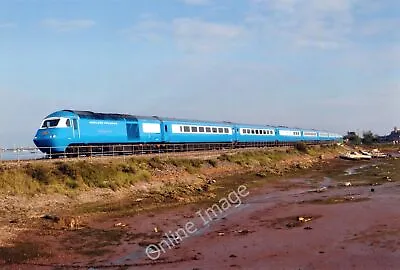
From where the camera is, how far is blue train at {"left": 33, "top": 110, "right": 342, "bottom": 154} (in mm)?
32938

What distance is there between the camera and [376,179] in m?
41.7

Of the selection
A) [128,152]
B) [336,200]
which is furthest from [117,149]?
[336,200]

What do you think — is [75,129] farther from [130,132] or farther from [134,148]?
[134,148]

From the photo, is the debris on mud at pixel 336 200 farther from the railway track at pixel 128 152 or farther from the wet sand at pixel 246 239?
the railway track at pixel 128 152

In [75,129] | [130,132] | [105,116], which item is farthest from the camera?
[130,132]

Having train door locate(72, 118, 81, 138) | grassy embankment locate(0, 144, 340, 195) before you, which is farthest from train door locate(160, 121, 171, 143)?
train door locate(72, 118, 81, 138)

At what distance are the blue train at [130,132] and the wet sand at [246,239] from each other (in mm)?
11802

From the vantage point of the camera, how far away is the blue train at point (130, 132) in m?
32.9

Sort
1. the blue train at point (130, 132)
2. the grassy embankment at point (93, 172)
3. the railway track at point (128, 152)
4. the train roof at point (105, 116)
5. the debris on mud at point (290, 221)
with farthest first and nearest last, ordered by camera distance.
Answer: the train roof at point (105, 116) < the blue train at point (130, 132) < the railway track at point (128, 152) < the grassy embankment at point (93, 172) < the debris on mud at point (290, 221)

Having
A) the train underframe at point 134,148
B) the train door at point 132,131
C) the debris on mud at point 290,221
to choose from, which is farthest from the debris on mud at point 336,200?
the train door at point 132,131

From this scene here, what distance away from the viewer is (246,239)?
1806cm

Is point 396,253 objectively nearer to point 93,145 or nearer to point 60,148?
point 60,148

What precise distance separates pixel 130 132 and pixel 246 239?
24991 millimetres

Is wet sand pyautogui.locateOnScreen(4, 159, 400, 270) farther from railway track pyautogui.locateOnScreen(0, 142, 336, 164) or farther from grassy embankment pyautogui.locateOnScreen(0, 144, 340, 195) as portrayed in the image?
railway track pyautogui.locateOnScreen(0, 142, 336, 164)
